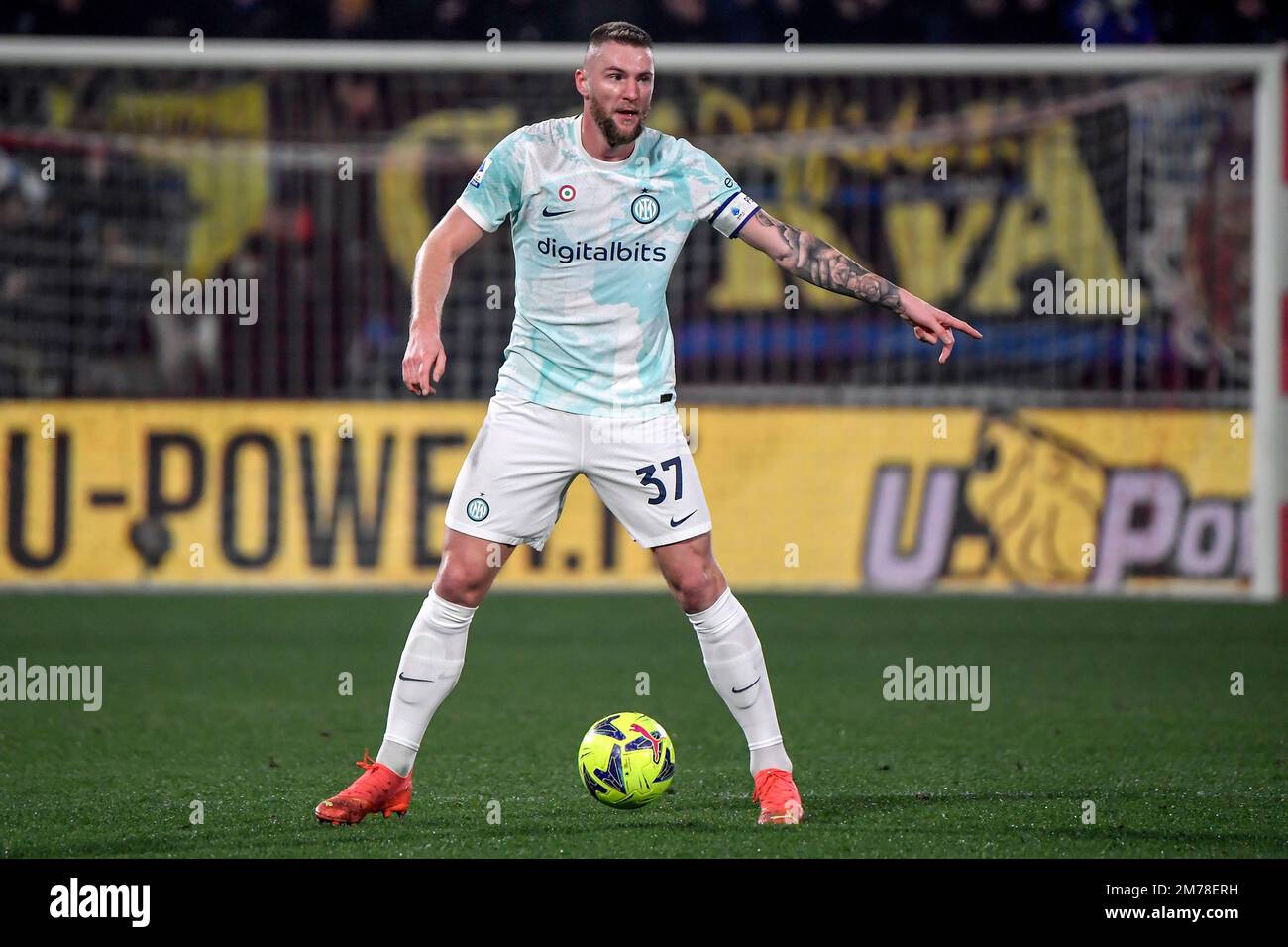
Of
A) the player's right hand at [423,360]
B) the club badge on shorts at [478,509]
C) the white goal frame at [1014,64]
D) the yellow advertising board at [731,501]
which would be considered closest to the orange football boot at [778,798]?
the club badge on shorts at [478,509]

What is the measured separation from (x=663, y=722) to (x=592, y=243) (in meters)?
2.39

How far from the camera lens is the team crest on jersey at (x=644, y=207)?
4.84 meters

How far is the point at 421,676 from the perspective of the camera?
4871 millimetres

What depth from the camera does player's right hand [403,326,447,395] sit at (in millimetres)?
4645

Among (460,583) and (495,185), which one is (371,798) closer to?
(460,583)

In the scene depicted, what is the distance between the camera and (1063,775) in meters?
5.61

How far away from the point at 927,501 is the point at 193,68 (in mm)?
4924

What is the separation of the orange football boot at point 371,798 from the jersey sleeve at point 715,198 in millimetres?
1566

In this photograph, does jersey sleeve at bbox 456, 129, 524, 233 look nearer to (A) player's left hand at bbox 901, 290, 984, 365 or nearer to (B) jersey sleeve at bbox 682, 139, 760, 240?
(B) jersey sleeve at bbox 682, 139, 760, 240

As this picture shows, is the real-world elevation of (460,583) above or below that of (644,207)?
below

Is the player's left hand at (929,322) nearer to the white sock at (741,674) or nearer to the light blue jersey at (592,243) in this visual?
the light blue jersey at (592,243)

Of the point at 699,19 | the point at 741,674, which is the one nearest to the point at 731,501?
the point at 699,19

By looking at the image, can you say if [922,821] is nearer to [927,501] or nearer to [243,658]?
[243,658]
